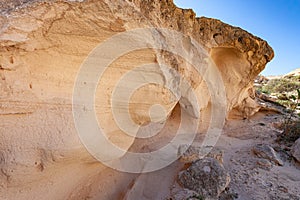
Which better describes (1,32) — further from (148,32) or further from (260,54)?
(260,54)

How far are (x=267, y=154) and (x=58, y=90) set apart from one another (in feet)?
11.0

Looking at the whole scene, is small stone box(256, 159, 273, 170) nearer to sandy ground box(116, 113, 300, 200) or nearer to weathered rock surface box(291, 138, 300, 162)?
sandy ground box(116, 113, 300, 200)

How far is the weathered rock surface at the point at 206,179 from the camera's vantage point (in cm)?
217

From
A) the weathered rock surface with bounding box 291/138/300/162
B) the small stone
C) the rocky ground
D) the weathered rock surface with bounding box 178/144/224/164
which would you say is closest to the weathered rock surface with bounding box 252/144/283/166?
the rocky ground

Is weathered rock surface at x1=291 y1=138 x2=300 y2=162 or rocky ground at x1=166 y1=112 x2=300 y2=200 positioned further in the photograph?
weathered rock surface at x1=291 y1=138 x2=300 y2=162

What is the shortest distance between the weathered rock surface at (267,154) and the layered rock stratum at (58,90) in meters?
1.92

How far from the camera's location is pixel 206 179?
224 centimetres

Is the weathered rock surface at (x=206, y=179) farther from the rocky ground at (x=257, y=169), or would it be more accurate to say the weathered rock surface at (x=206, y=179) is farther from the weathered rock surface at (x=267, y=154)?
the weathered rock surface at (x=267, y=154)

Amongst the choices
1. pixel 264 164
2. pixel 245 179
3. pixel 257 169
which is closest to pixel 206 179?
pixel 245 179

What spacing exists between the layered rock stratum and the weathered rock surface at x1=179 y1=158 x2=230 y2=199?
28.9 inches

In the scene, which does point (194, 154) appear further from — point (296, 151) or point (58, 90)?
point (296, 151)

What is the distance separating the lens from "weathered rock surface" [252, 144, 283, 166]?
3.15 meters

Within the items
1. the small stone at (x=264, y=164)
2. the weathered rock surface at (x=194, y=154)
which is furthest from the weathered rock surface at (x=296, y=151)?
the weathered rock surface at (x=194, y=154)

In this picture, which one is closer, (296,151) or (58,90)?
(58,90)
